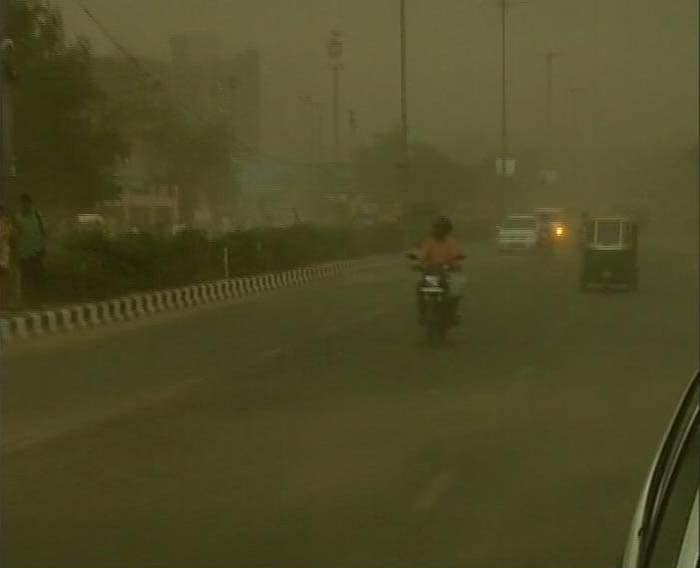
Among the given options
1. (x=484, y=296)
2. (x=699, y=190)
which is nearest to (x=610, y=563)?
(x=484, y=296)

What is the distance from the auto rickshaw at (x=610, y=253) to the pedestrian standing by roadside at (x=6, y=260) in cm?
1347

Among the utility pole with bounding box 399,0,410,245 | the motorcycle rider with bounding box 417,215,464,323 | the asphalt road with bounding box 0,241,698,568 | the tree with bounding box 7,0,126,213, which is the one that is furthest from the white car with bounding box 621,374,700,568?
the utility pole with bounding box 399,0,410,245

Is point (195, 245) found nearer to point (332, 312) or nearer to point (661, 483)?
point (332, 312)

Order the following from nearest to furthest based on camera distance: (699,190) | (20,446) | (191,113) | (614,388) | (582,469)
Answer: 1. (582,469)
2. (20,446)
3. (614,388)
4. (191,113)
5. (699,190)

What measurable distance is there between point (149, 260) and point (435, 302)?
442 centimetres

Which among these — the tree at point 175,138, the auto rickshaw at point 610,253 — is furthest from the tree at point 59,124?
the auto rickshaw at point 610,253

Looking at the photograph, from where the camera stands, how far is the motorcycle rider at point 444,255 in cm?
1418

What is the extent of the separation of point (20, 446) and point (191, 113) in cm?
831

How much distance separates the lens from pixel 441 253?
1427 cm

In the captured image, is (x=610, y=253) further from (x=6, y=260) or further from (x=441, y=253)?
(x=6, y=260)

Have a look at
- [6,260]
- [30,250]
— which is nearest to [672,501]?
[6,260]

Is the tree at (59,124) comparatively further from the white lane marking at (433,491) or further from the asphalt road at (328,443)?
the white lane marking at (433,491)

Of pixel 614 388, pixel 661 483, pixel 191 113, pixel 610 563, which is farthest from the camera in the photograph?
pixel 191 113

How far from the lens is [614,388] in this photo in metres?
11.1
